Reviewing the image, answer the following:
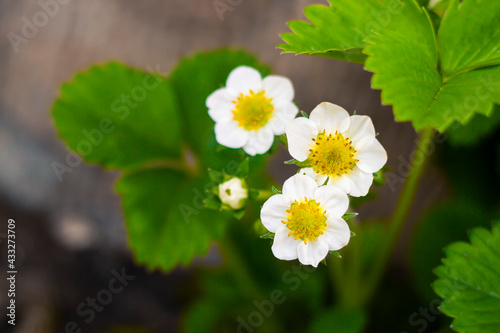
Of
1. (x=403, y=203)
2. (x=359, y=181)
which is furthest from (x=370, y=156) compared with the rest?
(x=403, y=203)

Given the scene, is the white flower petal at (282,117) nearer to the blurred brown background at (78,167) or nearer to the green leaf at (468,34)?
the green leaf at (468,34)

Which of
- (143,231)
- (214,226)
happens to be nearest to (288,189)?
(214,226)

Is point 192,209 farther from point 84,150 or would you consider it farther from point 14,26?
point 14,26

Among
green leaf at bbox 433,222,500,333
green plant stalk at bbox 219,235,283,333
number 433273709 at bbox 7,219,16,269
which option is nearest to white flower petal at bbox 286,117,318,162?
green leaf at bbox 433,222,500,333

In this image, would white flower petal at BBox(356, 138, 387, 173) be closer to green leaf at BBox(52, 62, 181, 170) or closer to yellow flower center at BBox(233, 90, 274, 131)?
yellow flower center at BBox(233, 90, 274, 131)

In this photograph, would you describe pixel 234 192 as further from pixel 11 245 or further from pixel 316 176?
pixel 11 245

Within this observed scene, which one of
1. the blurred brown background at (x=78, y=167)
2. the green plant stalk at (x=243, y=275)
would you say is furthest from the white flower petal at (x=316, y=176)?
the blurred brown background at (x=78, y=167)
